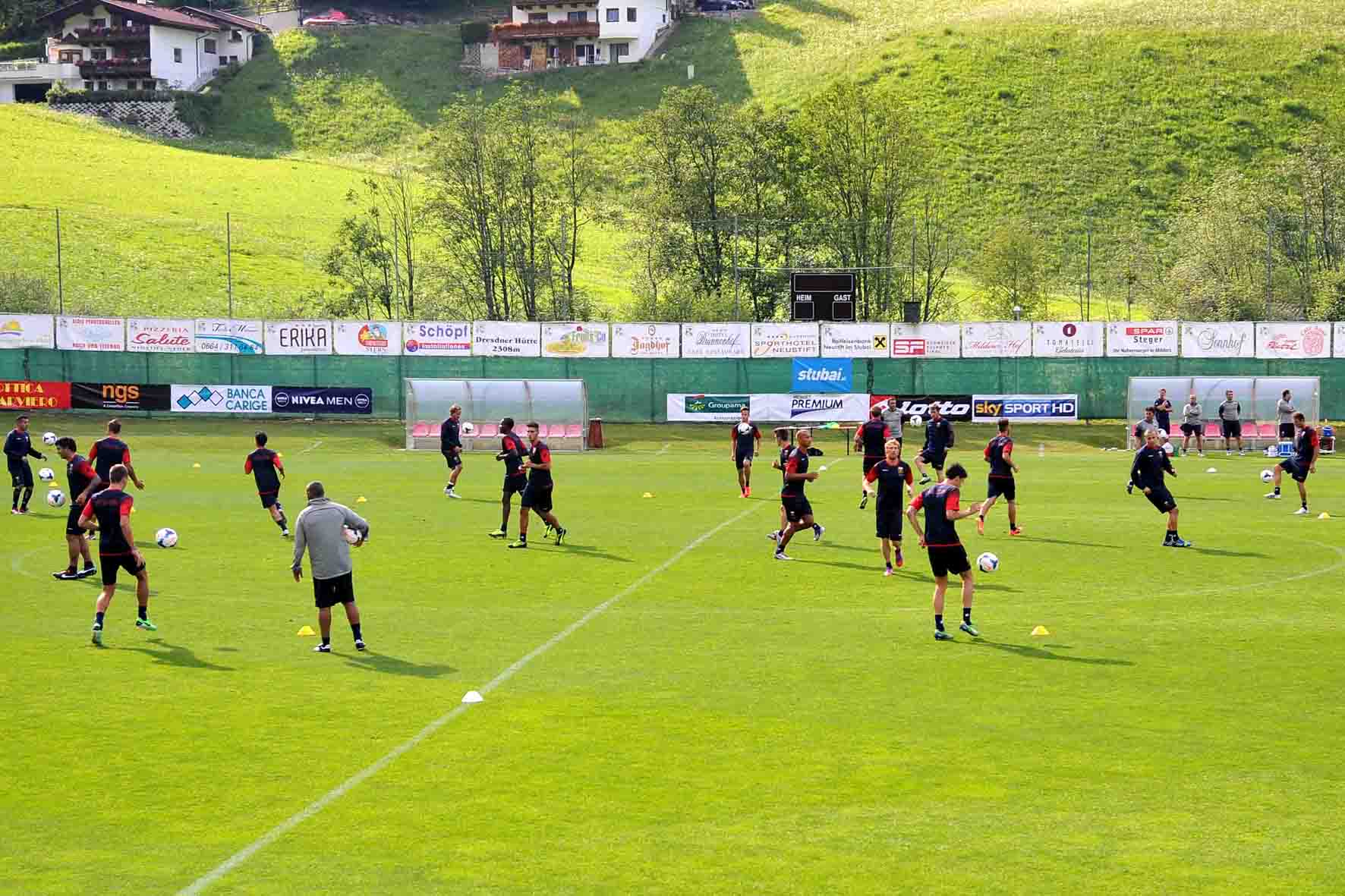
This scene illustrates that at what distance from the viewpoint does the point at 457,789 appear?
1295 cm

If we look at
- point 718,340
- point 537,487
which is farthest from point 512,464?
point 718,340

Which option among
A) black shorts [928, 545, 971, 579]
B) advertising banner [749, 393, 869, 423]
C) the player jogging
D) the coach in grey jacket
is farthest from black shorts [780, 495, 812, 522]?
advertising banner [749, 393, 869, 423]

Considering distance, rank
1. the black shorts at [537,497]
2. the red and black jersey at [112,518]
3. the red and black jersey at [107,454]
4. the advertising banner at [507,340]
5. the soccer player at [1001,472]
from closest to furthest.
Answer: the red and black jersey at [112,518]
the red and black jersey at [107,454]
the black shorts at [537,497]
the soccer player at [1001,472]
the advertising banner at [507,340]

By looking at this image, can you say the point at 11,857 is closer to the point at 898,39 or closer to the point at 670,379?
the point at 670,379

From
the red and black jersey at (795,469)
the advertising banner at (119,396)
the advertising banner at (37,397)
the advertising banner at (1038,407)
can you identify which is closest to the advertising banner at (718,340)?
the advertising banner at (1038,407)

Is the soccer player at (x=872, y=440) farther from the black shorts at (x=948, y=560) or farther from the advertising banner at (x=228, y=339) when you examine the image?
the advertising banner at (x=228, y=339)

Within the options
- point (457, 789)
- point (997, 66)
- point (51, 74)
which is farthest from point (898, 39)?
point (457, 789)

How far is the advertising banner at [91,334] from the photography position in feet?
199

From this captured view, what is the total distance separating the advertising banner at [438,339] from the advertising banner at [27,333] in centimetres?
1376

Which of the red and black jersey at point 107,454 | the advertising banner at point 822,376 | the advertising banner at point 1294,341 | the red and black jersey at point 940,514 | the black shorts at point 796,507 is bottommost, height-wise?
the black shorts at point 796,507

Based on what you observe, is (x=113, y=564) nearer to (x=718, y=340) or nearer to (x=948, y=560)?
(x=948, y=560)

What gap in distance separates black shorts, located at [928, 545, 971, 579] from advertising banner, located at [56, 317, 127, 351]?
48913mm

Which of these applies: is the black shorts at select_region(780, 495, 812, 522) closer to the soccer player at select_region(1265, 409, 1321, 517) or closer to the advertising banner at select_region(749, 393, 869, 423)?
the soccer player at select_region(1265, 409, 1321, 517)

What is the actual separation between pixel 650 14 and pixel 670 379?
3408 inches
